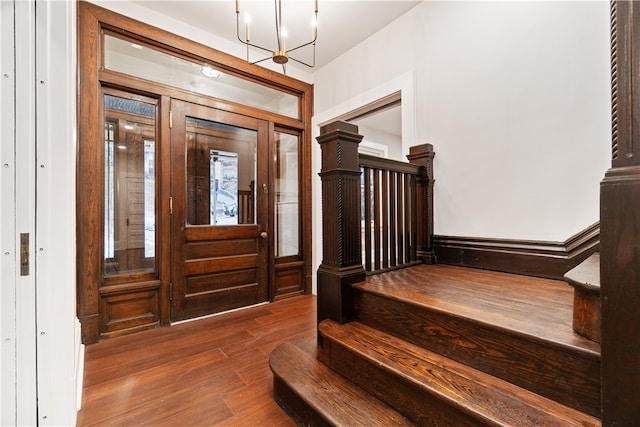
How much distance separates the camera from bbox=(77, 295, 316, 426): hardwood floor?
136cm

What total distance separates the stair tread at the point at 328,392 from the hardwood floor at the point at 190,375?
20 centimetres

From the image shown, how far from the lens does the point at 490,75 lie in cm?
199

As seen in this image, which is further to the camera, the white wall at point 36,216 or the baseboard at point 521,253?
the baseboard at point 521,253

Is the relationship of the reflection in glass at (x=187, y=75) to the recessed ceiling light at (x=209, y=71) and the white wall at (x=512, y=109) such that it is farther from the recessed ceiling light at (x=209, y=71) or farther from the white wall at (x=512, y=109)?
the white wall at (x=512, y=109)

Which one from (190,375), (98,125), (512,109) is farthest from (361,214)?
(98,125)

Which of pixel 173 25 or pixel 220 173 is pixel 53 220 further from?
pixel 173 25

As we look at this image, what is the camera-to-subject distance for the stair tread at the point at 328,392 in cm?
106

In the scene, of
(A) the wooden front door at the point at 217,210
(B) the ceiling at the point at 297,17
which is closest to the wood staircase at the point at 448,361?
(A) the wooden front door at the point at 217,210

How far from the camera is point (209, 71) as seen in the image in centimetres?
286

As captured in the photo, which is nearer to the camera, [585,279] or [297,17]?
[585,279]

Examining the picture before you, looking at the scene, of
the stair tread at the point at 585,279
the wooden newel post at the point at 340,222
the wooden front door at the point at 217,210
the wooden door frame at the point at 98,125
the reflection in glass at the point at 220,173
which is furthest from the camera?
the reflection in glass at the point at 220,173

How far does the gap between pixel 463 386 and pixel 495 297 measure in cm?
54

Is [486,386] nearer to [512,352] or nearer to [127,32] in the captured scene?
[512,352]

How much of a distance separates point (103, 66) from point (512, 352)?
321 centimetres
